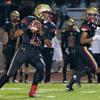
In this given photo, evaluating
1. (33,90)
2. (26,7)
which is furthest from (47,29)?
(26,7)

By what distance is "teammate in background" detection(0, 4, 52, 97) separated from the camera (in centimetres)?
1144

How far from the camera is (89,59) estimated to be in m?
12.7

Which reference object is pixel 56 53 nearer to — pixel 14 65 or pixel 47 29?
pixel 47 29

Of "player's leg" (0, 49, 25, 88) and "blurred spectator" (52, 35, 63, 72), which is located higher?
"player's leg" (0, 49, 25, 88)

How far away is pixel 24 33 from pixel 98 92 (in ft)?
7.51

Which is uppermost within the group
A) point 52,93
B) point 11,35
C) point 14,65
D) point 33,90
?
point 14,65

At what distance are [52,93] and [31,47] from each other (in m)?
1.44

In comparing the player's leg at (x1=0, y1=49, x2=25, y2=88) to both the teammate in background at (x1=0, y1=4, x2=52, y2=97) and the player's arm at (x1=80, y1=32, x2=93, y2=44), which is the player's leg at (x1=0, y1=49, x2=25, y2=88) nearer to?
the teammate in background at (x1=0, y1=4, x2=52, y2=97)

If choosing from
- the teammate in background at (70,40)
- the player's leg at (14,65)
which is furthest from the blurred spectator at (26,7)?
the player's leg at (14,65)

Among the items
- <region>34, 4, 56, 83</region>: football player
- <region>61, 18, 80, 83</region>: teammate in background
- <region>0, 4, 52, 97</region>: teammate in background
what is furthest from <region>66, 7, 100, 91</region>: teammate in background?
<region>61, 18, 80, 83</region>: teammate in background

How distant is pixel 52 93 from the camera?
1266 centimetres

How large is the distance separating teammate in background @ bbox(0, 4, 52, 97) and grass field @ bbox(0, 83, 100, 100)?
0.35m

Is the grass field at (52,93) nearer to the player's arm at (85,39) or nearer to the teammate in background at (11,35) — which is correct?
the player's arm at (85,39)

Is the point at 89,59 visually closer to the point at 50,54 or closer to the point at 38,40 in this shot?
the point at 38,40
